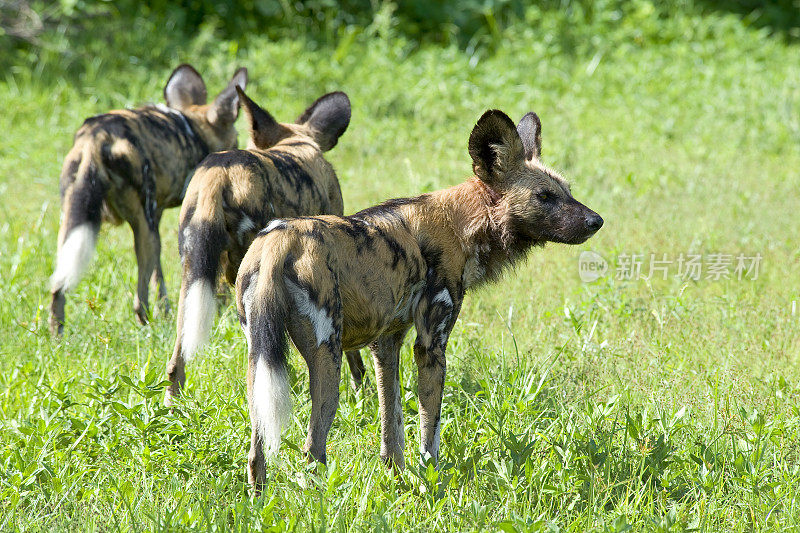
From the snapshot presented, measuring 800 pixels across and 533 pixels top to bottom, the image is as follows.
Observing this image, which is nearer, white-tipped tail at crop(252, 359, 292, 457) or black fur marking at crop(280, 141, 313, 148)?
white-tipped tail at crop(252, 359, 292, 457)

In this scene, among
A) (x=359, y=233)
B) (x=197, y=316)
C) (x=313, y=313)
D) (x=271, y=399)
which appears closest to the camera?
(x=271, y=399)

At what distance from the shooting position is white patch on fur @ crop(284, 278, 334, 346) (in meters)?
2.59

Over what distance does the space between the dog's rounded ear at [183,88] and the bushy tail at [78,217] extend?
1.21m

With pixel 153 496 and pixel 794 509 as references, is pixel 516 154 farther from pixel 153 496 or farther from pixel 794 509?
pixel 153 496

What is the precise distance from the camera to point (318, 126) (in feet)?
14.9

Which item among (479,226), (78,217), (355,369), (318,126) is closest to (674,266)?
(318,126)

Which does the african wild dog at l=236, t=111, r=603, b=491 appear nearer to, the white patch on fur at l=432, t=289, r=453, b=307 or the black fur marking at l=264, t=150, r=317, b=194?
the white patch on fur at l=432, t=289, r=453, b=307

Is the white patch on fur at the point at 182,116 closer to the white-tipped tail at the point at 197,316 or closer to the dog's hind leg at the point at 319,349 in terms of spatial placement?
the white-tipped tail at the point at 197,316

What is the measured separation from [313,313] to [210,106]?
308 cm

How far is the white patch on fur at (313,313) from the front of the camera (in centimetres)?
259

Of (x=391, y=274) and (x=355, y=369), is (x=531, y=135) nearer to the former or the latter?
(x=391, y=274)

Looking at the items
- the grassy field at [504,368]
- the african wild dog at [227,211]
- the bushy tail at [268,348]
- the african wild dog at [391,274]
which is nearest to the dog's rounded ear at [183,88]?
the grassy field at [504,368]

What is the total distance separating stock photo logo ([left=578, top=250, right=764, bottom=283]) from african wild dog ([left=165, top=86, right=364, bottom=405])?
180 cm

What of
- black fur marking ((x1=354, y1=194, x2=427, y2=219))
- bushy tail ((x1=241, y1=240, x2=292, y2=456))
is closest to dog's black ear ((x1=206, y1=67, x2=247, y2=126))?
black fur marking ((x1=354, y1=194, x2=427, y2=219))
